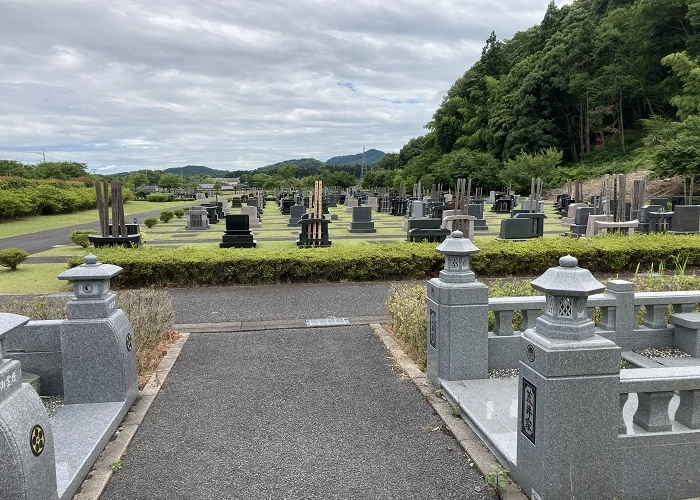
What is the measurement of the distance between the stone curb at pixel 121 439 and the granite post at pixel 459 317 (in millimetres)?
2903

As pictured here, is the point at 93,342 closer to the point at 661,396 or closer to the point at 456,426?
the point at 456,426

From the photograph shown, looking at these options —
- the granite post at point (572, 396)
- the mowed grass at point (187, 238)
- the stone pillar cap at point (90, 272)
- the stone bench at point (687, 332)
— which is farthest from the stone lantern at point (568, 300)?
the mowed grass at point (187, 238)

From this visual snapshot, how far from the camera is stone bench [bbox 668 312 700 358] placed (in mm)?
5941

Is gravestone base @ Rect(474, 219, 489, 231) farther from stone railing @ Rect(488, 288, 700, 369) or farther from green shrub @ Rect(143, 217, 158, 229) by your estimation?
stone railing @ Rect(488, 288, 700, 369)

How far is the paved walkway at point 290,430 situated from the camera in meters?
3.56

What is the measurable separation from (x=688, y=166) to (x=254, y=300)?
2999 centimetres

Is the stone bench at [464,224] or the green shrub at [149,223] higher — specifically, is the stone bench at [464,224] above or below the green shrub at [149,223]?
above

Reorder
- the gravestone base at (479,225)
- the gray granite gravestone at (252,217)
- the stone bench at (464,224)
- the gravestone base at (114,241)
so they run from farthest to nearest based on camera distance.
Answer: the gray granite gravestone at (252,217)
the gravestone base at (479,225)
the stone bench at (464,224)
the gravestone base at (114,241)

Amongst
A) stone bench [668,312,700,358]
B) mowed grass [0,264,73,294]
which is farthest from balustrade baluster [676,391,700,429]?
mowed grass [0,264,73,294]

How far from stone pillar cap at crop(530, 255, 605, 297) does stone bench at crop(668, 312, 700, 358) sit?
12.6 ft

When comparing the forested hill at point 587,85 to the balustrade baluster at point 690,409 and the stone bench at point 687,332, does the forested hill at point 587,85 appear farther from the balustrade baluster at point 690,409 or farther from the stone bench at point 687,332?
the balustrade baluster at point 690,409

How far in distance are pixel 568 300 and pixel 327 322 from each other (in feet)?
17.0

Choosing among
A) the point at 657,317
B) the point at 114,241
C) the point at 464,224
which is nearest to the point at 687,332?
the point at 657,317

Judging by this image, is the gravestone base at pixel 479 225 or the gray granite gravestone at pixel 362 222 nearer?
the gray granite gravestone at pixel 362 222
